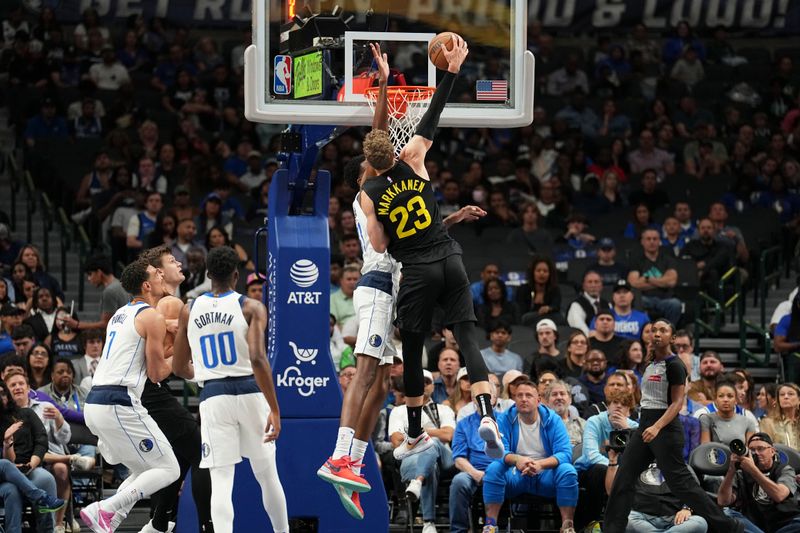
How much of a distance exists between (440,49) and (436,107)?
476 mm

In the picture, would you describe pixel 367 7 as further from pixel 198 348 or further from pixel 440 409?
pixel 440 409

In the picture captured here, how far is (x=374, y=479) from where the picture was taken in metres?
11.5

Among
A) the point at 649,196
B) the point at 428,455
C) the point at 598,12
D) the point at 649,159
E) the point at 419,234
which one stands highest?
the point at 598,12

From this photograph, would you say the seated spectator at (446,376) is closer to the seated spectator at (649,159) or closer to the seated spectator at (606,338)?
the seated spectator at (606,338)

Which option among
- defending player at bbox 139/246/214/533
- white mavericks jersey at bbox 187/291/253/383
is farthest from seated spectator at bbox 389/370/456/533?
white mavericks jersey at bbox 187/291/253/383

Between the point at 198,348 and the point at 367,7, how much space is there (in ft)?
9.28

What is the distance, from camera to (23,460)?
42.1ft

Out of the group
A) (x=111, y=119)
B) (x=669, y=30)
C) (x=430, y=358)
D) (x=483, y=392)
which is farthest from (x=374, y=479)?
(x=669, y=30)

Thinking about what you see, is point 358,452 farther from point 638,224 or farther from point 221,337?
point 638,224

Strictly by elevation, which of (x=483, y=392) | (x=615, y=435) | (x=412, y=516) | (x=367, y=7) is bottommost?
(x=412, y=516)

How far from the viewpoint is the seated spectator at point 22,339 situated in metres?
15.0

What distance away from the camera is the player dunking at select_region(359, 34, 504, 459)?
10.2 meters

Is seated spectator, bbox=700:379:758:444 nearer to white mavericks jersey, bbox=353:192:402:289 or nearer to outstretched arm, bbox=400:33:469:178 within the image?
white mavericks jersey, bbox=353:192:402:289

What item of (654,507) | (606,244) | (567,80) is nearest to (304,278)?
(654,507)
